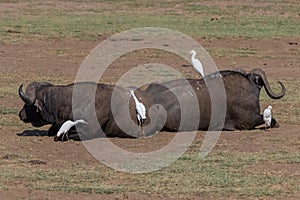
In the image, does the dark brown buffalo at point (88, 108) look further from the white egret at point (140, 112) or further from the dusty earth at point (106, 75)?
the dusty earth at point (106, 75)

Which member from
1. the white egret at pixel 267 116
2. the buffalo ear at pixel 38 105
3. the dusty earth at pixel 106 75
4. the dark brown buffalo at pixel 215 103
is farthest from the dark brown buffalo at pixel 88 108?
the white egret at pixel 267 116

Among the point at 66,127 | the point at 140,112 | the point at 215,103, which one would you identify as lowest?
the point at 66,127

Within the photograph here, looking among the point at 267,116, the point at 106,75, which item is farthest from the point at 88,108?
the point at 106,75

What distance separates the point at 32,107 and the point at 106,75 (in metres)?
5.59

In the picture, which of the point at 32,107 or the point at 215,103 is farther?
the point at 215,103

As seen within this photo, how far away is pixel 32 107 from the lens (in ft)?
45.9

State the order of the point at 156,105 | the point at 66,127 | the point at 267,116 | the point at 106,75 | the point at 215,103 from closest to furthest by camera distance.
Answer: the point at 66,127
the point at 267,116
the point at 156,105
the point at 215,103
the point at 106,75

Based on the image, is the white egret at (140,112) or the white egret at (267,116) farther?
the white egret at (267,116)

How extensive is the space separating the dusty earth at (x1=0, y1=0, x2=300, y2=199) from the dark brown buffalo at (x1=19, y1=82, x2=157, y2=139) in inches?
8.5

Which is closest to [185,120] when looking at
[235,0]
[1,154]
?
[1,154]

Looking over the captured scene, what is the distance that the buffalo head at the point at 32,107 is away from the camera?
13.9 m

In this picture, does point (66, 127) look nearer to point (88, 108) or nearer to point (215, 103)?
point (88, 108)

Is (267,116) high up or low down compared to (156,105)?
down

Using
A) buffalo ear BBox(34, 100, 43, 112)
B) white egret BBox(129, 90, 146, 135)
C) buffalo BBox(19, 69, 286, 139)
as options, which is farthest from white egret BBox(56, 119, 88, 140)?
white egret BBox(129, 90, 146, 135)
